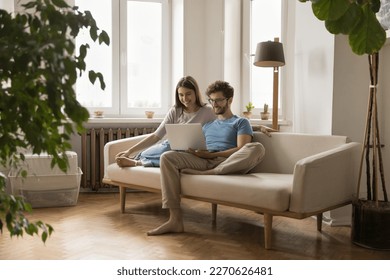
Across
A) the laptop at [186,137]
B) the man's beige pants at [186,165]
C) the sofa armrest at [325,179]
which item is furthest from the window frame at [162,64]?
the sofa armrest at [325,179]

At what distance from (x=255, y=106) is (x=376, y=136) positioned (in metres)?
2.16

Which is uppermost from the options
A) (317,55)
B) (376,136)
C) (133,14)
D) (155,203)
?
(133,14)

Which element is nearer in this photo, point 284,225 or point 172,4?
point 284,225

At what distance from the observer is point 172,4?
507cm

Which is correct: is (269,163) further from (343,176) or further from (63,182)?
(63,182)

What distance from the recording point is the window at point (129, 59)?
488cm

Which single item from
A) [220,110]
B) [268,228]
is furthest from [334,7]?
[220,110]

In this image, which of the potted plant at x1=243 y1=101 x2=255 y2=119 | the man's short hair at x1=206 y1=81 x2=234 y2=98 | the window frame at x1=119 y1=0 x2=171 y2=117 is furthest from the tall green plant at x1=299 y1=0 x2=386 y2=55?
the window frame at x1=119 y1=0 x2=171 y2=117

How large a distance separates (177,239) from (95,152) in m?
2.01

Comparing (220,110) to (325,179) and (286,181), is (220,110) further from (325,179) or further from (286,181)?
(325,179)

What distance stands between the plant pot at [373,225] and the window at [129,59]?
9.47 feet

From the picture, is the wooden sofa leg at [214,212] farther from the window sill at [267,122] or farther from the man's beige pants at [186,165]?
the window sill at [267,122]
